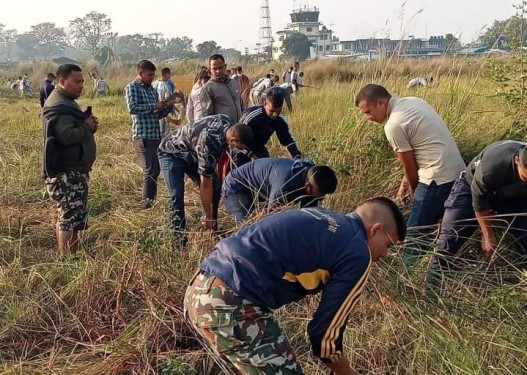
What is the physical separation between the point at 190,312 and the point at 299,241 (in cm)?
55

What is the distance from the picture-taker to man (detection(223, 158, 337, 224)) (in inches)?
145

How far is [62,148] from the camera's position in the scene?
4348 mm

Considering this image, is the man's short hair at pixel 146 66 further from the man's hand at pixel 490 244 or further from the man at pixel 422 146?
A: the man's hand at pixel 490 244

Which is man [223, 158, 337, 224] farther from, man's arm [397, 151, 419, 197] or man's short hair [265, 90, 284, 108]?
man's short hair [265, 90, 284, 108]

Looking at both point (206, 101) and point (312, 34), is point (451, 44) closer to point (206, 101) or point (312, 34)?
point (206, 101)

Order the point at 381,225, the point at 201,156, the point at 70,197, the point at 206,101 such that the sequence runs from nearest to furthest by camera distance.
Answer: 1. the point at 381,225
2. the point at 201,156
3. the point at 70,197
4. the point at 206,101

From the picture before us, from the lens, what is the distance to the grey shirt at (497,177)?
322 centimetres

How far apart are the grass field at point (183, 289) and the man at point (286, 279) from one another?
702 millimetres

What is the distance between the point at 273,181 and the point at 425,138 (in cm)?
102

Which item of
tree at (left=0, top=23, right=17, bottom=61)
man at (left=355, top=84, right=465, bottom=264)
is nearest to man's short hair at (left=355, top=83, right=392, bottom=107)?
man at (left=355, top=84, right=465, bottom=264)

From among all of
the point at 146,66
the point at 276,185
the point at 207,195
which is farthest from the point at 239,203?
the point at 146,66

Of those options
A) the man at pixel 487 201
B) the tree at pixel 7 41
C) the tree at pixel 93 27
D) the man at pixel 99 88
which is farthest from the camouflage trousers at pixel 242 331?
the tree at pixel 7 41

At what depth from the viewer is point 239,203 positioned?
4.20 m

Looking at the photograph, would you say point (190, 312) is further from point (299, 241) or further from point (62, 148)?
point (62, 148)
